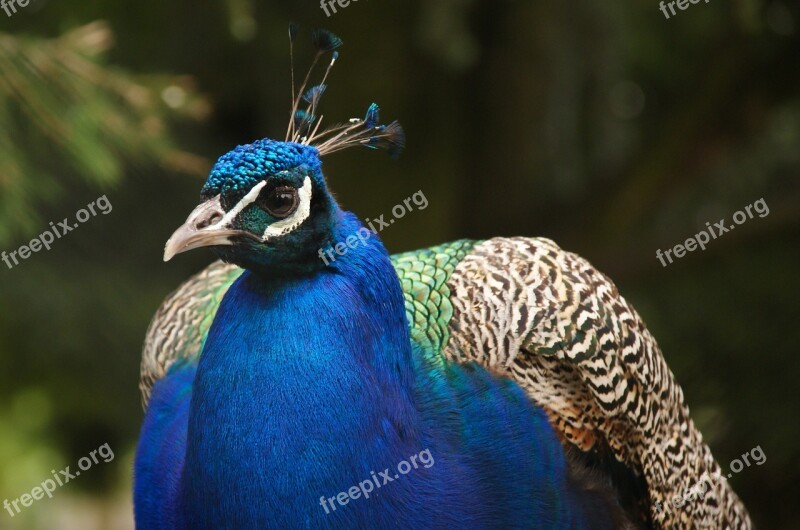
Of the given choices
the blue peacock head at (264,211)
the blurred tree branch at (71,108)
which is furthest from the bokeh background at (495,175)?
the blue peacock head at (264,211)

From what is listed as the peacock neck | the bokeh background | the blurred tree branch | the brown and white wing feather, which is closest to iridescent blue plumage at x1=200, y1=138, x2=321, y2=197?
the peacock neck

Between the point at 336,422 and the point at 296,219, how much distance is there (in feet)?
1.30

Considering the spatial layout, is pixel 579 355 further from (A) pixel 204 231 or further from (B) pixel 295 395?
(A) pixel 204 231

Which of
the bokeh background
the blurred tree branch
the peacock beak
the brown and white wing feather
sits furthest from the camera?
the bokeh background

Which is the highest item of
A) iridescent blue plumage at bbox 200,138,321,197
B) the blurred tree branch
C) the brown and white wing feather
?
the blurred tree branch

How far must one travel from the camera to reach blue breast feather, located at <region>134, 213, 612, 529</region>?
195 cm

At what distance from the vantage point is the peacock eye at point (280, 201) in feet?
6.23

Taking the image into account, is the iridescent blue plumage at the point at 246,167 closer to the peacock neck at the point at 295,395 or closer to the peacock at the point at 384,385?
the peacock at the point at 384,385

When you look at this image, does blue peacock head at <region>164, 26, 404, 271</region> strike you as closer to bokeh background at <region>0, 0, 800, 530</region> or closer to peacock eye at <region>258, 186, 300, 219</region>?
peacock eye at <region>258, 186, 300, 219</region>

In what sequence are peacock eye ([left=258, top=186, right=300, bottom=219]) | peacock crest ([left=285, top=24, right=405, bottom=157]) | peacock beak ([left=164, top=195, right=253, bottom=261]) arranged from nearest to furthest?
Result: peacock beak ([left=164, top=195, right=253, bottom=261]) < peacock eye ([left=258, top=186, right=300, bottom=219]) < peacock crest ([left=285, top=24, right=405, bottom=157])

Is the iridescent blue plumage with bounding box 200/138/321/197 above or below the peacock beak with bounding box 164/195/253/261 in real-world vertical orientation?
above

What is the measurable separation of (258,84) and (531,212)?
4.23 ft

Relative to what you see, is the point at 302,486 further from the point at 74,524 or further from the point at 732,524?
the point at 74,524

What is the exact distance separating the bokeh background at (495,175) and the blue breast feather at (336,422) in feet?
4.93
